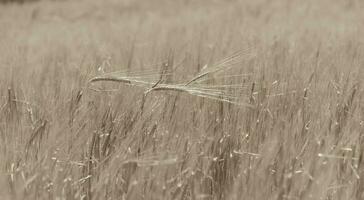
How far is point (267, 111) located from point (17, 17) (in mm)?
3814

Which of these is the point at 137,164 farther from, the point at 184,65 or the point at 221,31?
the point at 221,31

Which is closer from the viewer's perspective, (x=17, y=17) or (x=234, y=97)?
(x=234, y=97)

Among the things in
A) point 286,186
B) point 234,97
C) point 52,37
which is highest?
point 52,37

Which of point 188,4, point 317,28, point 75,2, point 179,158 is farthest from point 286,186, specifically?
point 75,2

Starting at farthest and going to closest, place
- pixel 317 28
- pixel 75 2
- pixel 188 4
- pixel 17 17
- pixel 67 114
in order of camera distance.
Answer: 1. pixel 75 2
2. pixel 188 4
3. pixel 17 17
4. pixel 317 28
5. pixel 67 114

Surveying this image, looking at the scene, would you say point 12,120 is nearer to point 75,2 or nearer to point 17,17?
point 17,17

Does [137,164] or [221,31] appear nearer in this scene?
[137,164]

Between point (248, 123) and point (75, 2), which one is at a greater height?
point (75, 2)

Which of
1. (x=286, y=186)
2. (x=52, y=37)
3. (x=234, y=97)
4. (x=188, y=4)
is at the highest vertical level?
(x=188, y=4)

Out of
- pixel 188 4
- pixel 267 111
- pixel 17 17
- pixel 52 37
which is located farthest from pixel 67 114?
pixel 188 4

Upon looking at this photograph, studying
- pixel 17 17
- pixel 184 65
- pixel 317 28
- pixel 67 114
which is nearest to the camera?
pixel 67 114

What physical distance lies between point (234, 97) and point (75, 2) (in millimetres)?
5199

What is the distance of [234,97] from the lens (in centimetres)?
128

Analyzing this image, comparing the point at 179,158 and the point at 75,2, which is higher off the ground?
the point at 75,2
